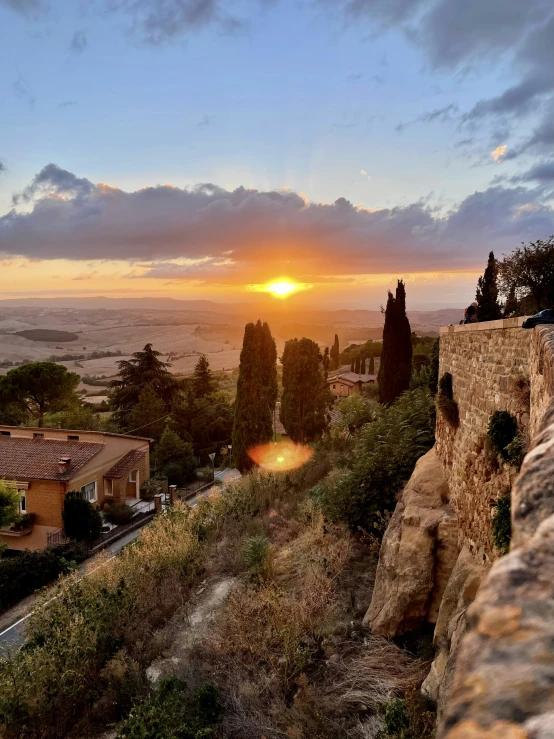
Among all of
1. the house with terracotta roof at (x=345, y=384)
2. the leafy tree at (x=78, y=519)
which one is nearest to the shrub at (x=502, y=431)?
the leafy tree at (x=78, y=519)

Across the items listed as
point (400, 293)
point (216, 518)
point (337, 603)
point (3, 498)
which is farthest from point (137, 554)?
point (400, 293)

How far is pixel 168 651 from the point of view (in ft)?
25.6


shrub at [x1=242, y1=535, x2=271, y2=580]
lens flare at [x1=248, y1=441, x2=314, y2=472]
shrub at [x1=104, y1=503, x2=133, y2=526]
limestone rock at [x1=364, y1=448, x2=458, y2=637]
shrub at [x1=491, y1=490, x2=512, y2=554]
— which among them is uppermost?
shrub at [x1=491, y1=490, x2=512, y2=554]

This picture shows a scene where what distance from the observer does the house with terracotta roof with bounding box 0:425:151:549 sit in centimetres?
1962

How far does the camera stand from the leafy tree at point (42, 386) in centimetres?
2997

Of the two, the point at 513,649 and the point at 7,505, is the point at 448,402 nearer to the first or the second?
the point at 513,649

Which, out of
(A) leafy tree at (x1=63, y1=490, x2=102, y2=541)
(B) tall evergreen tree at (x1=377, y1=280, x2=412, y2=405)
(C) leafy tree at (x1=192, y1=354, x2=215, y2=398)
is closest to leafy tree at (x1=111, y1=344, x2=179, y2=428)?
(C) leafy tree at (x1=192, y1=354, x2=215, y2=398)

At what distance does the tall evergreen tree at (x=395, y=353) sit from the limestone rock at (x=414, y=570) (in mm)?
15438

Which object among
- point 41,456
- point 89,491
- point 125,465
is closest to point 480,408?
point 89,491

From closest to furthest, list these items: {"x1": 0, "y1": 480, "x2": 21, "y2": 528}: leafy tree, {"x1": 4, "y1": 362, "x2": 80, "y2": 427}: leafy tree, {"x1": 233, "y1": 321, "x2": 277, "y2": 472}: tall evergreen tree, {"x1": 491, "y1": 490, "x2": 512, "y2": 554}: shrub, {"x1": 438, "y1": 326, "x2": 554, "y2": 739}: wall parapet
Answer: {"x1": 438, "y1": 326, "x2": 554, "y2": 739}: wall parapet → {"x1": 491, "y1": 490, "x2": 512, "y2": 554}: shrub → {"x1": 0, "y1": 480, "x2": 21, "y2": 528}: leafy tree → {"x1": 233, "y1": 321, "x2": 277, "y2": 472}: tall evergreen tree → {"x1": 4, "y1": 362, "x2": 80, "y2": 427}: leafy tree

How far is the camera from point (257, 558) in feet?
30.9

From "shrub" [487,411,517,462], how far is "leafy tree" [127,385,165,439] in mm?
28593

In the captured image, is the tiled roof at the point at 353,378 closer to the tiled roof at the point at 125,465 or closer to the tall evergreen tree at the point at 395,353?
the tall evergreen tree at the point at 395,353

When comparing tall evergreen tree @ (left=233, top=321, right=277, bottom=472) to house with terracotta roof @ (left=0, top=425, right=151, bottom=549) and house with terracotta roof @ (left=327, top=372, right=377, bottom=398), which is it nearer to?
house with terracotta roof @ (left=0, top=425, right=151, bottom=549)
